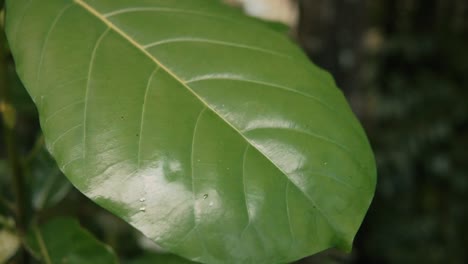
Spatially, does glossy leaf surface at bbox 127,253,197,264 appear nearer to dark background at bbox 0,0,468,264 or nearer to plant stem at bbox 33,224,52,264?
plant stem at bbox 33,224,52,264

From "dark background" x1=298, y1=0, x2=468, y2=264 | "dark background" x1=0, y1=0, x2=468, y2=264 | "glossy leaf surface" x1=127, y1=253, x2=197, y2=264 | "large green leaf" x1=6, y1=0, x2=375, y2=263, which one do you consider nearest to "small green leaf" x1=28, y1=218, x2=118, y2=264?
"glossy leaf surface" x1=127, y1=253, x2=197, y2=264

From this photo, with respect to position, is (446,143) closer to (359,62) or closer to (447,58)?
(447,58)

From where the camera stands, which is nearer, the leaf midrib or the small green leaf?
the leaf midrib

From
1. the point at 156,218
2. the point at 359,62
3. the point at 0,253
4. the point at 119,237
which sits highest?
the point at 156,218

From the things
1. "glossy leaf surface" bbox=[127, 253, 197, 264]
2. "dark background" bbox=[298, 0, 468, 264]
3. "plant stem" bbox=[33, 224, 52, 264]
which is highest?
"plant stem" bbox=[33, 224, 52, 264]

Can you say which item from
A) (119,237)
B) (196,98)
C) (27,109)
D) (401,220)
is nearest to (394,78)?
(401,220)

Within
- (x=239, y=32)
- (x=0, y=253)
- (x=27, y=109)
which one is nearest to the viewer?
(x=239, y=32)

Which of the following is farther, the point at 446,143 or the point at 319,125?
the point at 446,143
